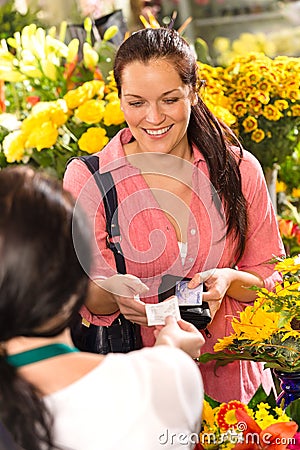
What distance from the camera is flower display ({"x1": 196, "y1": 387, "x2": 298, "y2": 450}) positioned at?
1420mm

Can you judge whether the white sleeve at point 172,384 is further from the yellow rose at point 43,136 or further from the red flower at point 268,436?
the yellow rose at point 43,136

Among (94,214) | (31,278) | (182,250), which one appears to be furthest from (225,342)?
(31,278)

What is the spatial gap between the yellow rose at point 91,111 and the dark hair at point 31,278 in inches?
49.0

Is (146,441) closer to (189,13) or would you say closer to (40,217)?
(40,217)

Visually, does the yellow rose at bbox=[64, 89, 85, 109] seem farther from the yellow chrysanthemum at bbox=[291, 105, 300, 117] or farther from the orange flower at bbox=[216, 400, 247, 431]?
the orange flower at bbox=[216, 400, 247, 431]

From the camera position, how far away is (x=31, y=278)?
1108 millimetres

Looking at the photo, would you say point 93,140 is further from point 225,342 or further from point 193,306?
point 225,342

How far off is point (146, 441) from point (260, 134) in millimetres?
1431

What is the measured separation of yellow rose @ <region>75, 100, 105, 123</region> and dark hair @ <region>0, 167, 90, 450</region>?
4.08 feet

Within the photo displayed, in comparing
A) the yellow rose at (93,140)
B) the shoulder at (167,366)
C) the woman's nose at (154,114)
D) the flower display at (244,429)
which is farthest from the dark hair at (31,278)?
the yellow rose at (93,140)

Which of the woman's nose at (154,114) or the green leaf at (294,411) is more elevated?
the woman's nose at (154,114)

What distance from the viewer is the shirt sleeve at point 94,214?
191cm

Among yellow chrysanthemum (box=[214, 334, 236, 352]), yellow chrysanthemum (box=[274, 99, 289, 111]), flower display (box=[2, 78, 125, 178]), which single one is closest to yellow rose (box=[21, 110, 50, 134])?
flower display (box=[2, 78, 125, 178])

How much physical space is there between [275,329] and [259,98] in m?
0.93
